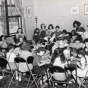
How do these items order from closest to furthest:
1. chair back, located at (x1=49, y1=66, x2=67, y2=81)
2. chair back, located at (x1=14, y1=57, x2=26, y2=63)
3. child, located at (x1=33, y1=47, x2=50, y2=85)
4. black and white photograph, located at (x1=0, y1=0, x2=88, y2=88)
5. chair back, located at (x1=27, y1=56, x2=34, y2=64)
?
chair back, located at (x1=49, y1=66, x2=67, y2=81), black and white photograph, located at (x1=0, y1=0, x2=88, y2=88), child, located at (x1=33, y1=47, x2=50, y2=85), chair back, located at (x1=14, y1=57, x2=26, y2=63), chair back, located at (x1=27, y1=56, x2=34, y2=64)

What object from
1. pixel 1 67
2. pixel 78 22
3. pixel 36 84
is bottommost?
pixel 36 84

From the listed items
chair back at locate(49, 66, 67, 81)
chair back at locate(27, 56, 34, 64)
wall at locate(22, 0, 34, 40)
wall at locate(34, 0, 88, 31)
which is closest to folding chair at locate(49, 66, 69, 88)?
chair back at locate(49, 66, 67, 81)

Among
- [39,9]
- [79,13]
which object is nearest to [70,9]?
[79,13]

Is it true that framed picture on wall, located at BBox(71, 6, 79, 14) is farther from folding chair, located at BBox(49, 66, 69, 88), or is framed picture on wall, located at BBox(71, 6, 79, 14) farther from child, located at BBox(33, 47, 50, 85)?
folding chair, located at BBox(49, 66, 69, 88)

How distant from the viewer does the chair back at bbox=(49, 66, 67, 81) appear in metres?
5.14

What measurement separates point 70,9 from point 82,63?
318 inches

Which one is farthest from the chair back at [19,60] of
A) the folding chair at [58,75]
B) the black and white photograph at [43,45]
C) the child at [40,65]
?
the folding chair at [58,75]

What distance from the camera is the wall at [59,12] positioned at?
43.3ft

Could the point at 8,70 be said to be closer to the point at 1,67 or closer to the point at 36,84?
the point at 1,67

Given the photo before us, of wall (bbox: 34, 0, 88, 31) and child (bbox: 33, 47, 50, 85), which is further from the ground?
wall (bbox: 34, 0, 88, 31)

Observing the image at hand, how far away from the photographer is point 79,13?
13.2 meters

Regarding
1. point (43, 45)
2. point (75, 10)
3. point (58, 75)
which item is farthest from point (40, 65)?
point (75, 10)

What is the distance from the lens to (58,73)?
524cm

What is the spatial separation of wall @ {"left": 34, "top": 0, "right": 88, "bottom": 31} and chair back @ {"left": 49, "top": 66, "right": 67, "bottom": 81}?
8.23 metres
